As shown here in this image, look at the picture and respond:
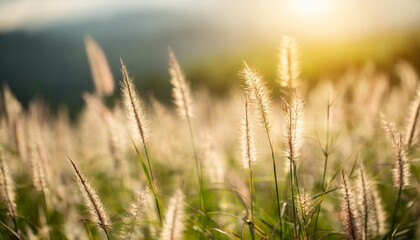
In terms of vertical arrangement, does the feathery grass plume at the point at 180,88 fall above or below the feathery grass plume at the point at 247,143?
above

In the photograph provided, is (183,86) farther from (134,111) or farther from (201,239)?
(201,239)

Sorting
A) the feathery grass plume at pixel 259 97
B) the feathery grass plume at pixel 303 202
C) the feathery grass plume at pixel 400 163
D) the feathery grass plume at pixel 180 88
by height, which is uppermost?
the feathery grass plume at pixel 180 88

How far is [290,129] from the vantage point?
2066mm

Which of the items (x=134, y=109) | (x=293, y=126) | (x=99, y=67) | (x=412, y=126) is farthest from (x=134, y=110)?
(x=99, y=67)

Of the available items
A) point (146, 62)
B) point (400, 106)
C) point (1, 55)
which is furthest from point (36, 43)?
point (400, 106)

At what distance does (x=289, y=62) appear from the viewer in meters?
2.48

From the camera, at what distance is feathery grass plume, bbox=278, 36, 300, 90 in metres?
2.46

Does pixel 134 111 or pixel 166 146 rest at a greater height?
pixel 166 146

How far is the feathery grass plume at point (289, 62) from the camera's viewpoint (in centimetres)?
246

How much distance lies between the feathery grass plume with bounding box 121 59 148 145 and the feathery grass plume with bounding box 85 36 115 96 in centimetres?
166

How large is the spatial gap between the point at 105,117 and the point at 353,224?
2.25m

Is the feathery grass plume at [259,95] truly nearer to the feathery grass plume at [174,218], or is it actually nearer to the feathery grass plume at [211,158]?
the feathery grass plume at [174,218]

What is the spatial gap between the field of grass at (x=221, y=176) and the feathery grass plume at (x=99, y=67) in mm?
11

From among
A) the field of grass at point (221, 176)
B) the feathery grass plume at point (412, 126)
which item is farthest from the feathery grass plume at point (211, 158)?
the feathery grass plume at point (412, 126)
